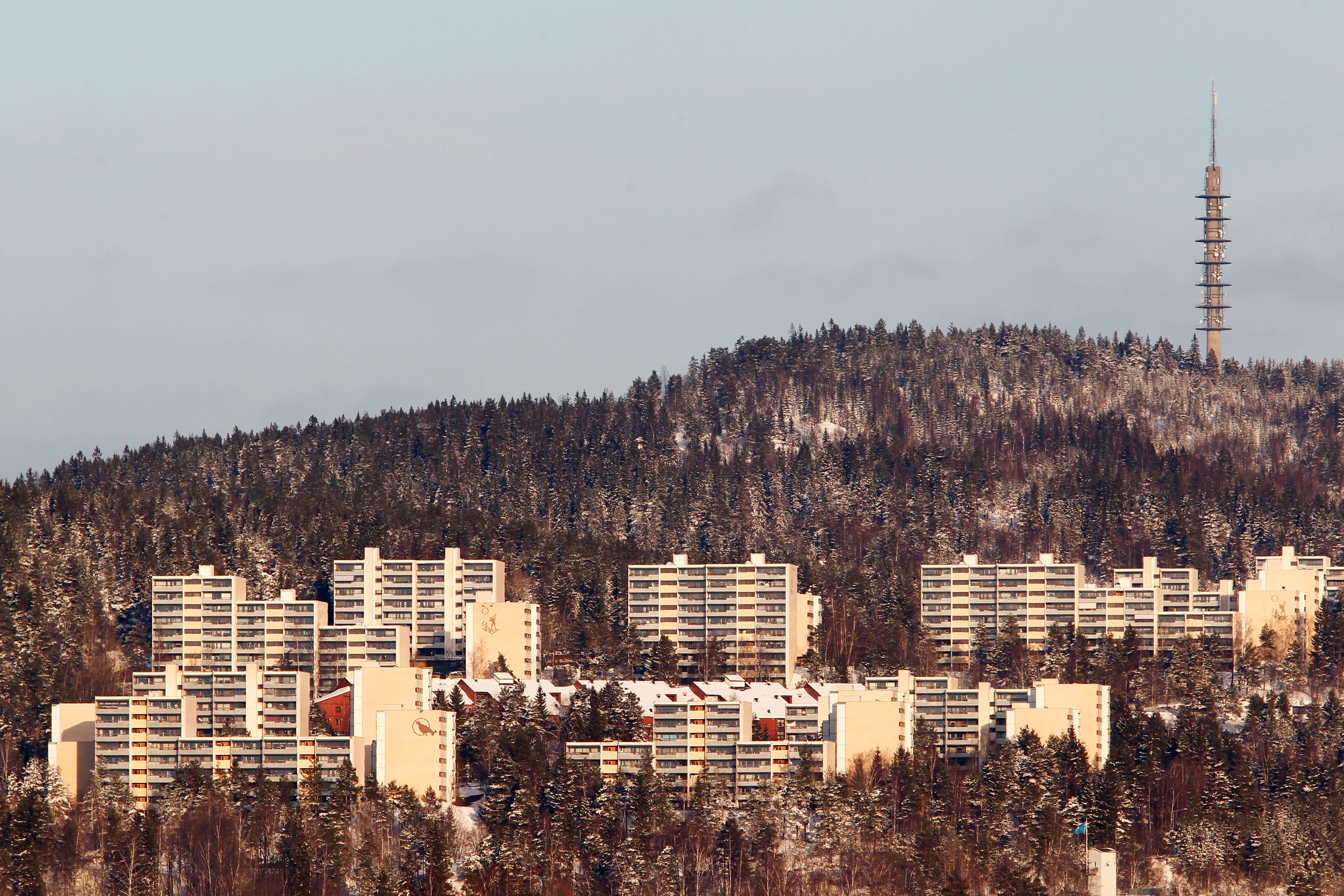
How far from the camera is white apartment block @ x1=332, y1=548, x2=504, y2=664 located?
170 meters

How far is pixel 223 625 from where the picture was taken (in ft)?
537

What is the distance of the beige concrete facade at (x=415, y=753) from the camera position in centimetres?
13238

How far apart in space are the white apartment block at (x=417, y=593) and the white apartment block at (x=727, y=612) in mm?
10664

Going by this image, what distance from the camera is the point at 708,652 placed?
16925cm

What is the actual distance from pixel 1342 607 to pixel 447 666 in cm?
6254

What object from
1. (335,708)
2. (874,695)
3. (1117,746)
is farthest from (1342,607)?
(335,708)

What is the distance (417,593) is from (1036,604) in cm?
4345

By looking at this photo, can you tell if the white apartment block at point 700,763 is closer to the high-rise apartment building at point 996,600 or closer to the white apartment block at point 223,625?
the white apartment block at point 223,625

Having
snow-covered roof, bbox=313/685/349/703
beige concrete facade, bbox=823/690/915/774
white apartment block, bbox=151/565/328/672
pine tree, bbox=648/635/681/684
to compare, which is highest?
white apartment block, bbox=151/565/328/672

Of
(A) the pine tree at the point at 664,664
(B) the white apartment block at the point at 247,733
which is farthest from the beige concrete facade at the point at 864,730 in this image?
(A) the pine tree at the point at 664,664

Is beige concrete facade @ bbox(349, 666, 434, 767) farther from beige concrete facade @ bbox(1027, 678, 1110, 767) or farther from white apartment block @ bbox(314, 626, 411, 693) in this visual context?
beige concrete facade @ bbox(1027, 678, 1110, 767)

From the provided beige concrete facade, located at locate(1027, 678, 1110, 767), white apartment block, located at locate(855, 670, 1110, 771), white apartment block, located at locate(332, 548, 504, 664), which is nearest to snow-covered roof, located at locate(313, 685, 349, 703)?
white apartment block, located at locate(332, 548, 504, 664)

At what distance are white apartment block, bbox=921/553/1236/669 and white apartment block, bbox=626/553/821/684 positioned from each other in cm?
1011

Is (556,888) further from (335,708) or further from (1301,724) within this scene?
(1301,724)
